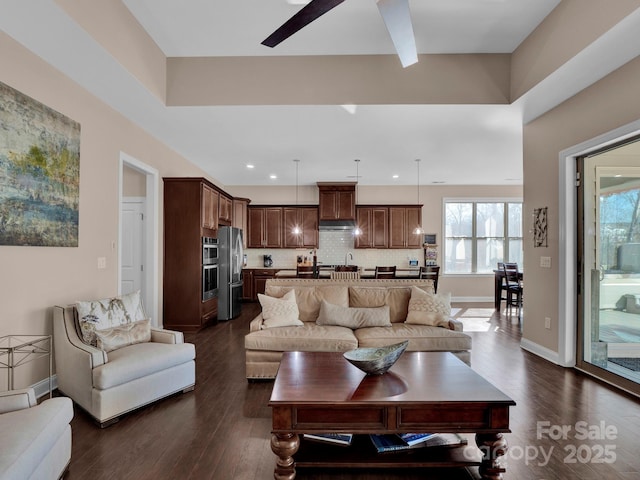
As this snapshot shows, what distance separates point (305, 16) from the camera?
215 centimetres

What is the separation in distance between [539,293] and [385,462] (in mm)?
3294

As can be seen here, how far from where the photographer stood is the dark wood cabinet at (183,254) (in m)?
5.21

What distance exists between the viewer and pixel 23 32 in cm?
256

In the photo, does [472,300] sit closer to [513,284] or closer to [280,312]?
[513,284]

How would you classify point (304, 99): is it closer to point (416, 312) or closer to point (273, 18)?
point (273, 18)

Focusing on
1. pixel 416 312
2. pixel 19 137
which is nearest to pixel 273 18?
pixel 19 137

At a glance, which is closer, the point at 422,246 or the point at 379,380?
the point at 379,380

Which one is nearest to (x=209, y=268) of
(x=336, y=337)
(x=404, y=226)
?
(x=336, y=337)

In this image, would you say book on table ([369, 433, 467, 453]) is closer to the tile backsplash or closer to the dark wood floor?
the dark wood floor

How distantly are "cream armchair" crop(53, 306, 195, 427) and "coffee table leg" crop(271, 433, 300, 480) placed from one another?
139 cm

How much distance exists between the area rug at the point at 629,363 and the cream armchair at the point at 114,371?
393 centimetres

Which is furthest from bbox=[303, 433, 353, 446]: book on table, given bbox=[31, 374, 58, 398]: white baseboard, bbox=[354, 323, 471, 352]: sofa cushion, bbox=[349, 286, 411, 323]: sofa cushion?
bbox=[31, 374, 58, 398]: white baseboard

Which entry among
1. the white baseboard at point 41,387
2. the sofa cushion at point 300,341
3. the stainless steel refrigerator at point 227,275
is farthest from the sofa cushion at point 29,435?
the stainless steel refrigerator at point 227,275

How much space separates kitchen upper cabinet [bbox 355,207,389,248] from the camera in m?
8.12
